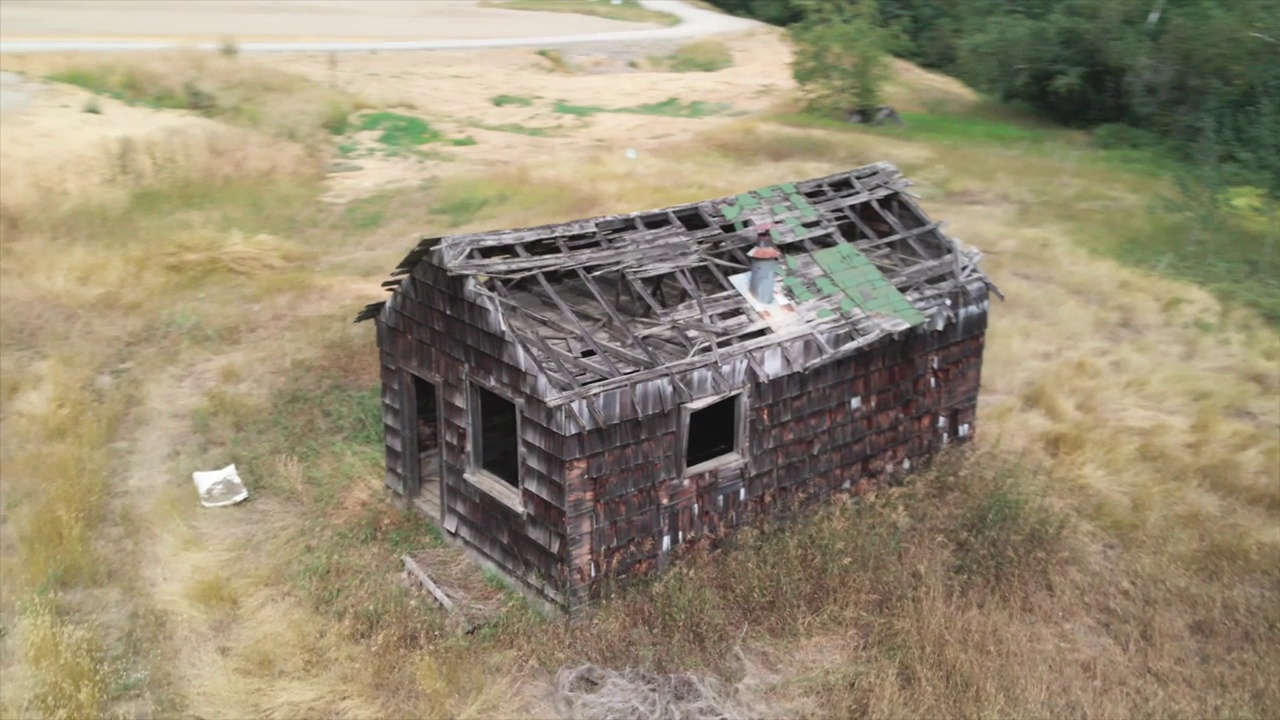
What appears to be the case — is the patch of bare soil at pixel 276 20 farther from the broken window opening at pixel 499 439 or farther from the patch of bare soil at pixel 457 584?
the patch of bare soil at pixel 457 584

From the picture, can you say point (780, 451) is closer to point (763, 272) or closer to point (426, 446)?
point (763, 272)

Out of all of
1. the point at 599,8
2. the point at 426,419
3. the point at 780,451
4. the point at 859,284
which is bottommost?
the point at 426,419

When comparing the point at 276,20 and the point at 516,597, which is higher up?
the point at 276,20

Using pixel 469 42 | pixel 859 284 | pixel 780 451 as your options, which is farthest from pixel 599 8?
pixel 780 451

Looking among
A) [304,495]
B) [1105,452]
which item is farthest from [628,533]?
[1105,452]

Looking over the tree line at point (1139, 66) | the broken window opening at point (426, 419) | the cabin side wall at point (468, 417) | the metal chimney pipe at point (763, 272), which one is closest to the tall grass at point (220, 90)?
the tree line at point (1139, 66)

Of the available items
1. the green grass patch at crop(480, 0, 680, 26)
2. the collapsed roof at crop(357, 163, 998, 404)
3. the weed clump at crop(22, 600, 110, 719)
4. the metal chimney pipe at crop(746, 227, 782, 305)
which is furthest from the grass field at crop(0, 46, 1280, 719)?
the green grass patch at crop(480, 0, 680, 26)
